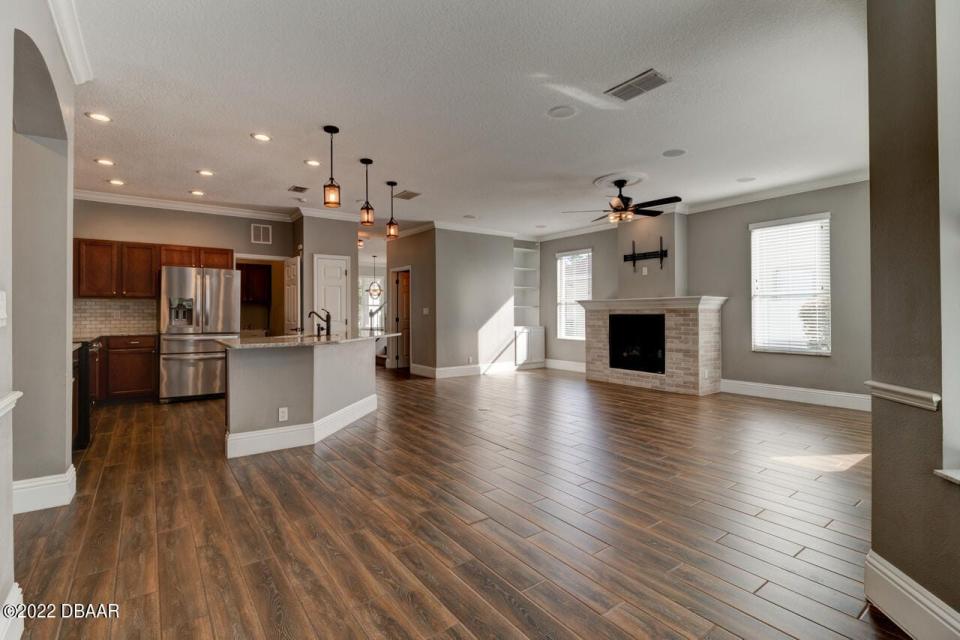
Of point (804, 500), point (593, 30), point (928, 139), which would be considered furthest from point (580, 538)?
point (593, 30)

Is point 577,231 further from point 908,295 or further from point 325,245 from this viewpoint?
point 908,295

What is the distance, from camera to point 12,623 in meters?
1.67

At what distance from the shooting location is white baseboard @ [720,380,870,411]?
5844 millimetres

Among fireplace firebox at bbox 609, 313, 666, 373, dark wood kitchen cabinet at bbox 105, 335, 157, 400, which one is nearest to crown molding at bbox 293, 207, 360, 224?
dark wood kitchen cabinet at bbox 105, 335, 157, 400

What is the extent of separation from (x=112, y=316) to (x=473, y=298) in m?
5.70

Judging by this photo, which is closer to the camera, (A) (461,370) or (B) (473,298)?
(A) (461,370)

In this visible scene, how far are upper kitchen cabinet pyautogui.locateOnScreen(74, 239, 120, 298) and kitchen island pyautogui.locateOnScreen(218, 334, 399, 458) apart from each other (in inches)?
136

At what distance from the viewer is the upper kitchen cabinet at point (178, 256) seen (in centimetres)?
Result: 662

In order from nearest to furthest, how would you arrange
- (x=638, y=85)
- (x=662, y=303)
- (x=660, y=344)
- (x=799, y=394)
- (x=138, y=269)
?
(x=638, y=85)
(x=799, y=394)
(x=138, y=269)
(x=662, y=303)
(x=660, y=344)

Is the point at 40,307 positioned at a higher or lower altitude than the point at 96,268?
lower

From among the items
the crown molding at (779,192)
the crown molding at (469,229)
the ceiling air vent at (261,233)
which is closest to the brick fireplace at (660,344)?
the crown molding at (779,192)

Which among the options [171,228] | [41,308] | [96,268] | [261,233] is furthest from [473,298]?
[41,308]

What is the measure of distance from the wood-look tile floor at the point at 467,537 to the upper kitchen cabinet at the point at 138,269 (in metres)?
2.52

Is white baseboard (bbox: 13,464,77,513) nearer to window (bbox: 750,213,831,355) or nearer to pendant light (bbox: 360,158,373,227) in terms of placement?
pendant light (bbox: 360,158,373,227)
